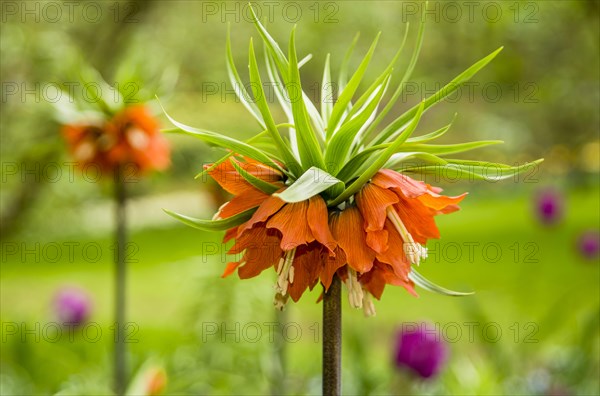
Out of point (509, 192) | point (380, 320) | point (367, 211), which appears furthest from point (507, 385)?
point (509, 192)

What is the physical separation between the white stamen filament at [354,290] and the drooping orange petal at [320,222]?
77 millimetres

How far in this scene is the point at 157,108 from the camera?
2.32m

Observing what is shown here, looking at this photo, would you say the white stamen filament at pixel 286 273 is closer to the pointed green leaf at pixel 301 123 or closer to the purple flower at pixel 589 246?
the pointed green leaf at pixel 301 123

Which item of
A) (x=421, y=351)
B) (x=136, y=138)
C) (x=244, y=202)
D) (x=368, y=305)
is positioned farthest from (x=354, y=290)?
(x=136, y=138)

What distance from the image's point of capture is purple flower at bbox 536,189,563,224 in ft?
11.8

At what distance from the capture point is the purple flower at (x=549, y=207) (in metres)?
3.60

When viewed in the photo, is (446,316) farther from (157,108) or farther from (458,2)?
(157,108)

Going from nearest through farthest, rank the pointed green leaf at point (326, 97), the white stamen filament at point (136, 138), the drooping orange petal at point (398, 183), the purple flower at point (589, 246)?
the drooping orange petal at point (398, 183) → the pointed green leaf at point (326, 97) → the white stamen filament at point (136, 138) → the purple flower at point (589, 246)

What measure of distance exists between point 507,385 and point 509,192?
304 inches

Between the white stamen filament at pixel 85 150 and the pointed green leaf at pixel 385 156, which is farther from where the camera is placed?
the white stamen filament at pixel 85 150

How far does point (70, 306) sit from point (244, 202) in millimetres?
3052

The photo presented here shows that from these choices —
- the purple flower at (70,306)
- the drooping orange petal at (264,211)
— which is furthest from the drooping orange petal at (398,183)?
the purple flower at (70,306)

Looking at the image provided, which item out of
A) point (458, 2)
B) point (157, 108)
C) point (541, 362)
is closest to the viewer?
point (157, 108)

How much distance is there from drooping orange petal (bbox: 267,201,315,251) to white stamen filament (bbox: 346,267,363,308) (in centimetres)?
10
